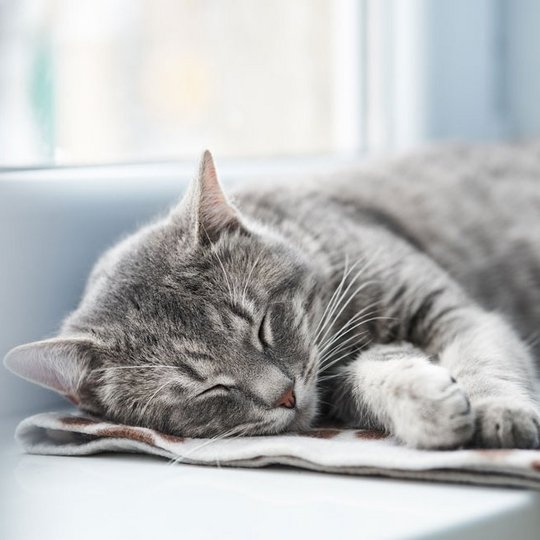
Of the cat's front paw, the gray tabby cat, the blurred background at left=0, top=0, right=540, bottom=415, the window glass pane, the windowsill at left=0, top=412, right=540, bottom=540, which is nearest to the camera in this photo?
the windowsill at left=0, top=412, right=540, bottom=540

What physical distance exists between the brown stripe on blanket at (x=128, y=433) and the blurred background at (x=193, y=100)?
1.00ft

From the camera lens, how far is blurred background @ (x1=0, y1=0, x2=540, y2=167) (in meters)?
1.88

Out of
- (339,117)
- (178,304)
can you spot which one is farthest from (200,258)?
(339,117)

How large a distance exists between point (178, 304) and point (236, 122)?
112 centimetres

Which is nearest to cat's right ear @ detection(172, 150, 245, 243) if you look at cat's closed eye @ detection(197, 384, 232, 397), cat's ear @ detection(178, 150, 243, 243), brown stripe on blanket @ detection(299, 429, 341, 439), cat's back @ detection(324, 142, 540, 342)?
cat's ear @ detection(178, 150, 243, 243)

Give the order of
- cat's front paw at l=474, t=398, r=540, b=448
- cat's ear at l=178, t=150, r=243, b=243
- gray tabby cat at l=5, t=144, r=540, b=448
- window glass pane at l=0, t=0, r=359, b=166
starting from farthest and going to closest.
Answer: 1. window glass pane at l=0, t=0, r=359, b=166
2. cat's ear at l=178, t=150, r=243, b=243
3. gray tabby cat at l=5, t=144, r=540, b=448
4. cat's front paw at l=474, t=398, r=540, b=448

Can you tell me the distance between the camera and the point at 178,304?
4.44ft

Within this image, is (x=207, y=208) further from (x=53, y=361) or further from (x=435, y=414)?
(x=435, y=414)

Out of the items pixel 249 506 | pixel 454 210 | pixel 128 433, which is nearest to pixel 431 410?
pixel 249 506

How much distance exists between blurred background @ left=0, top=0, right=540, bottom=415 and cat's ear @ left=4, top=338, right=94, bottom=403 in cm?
17

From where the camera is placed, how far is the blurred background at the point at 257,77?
188 cm

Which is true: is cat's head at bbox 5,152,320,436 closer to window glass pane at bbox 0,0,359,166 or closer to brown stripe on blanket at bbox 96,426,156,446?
brown stripe on blanket at bbox 96,426,156,446

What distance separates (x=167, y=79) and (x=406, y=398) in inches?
48.7

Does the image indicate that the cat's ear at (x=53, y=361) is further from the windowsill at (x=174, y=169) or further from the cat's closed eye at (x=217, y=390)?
the windowsill at (x=174, y=169)
